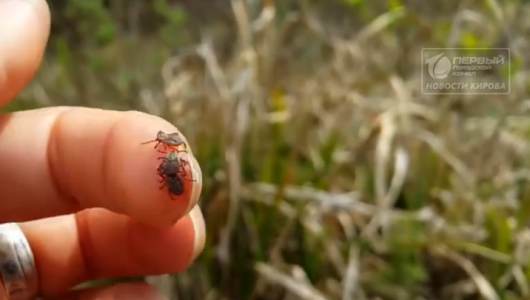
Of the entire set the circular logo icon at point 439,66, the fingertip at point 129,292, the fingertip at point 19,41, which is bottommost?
the fingertip at point 129,292

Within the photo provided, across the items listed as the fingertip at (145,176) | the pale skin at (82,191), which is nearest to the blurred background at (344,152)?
the pale skin at (82,191)

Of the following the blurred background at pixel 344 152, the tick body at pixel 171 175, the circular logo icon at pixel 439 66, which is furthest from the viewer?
the circular logo icon at pixel 439 66

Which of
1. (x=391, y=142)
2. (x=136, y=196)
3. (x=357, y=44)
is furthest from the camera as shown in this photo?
(x=357, y=44)

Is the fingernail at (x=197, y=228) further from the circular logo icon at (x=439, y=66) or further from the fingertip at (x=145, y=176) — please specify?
the circular logo icon at (x=439, y=66)

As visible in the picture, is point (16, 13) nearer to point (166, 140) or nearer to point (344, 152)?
point (166, 140)

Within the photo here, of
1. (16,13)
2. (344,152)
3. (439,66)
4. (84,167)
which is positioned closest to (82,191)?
(84,167)

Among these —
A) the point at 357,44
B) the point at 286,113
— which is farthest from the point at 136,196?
the point at 357,44

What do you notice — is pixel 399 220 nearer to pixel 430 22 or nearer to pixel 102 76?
pixel 430 22

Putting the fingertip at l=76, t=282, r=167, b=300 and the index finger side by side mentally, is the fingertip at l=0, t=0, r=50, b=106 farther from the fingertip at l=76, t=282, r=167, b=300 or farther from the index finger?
the fingertip at l=76, t=282, r=167, b=300
